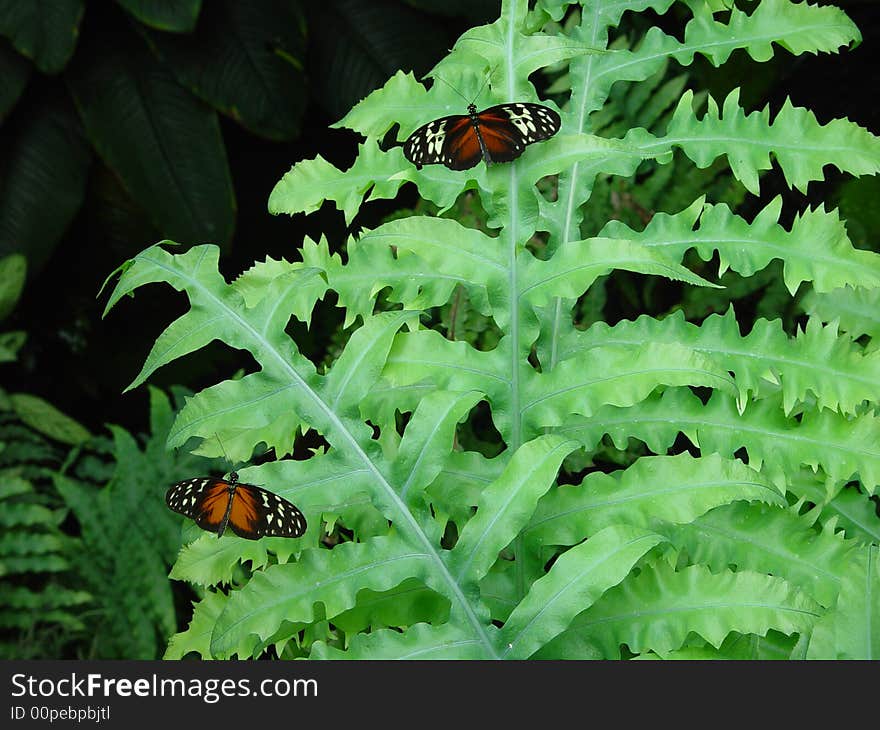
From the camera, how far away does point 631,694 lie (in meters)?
0.72

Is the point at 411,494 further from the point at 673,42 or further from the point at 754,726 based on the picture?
the point at 673,42

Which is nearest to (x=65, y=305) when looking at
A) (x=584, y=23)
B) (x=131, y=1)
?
(x=131, y=1)

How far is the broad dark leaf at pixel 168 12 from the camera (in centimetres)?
224

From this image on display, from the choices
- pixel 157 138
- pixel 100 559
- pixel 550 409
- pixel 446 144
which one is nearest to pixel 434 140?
pixel 446 144

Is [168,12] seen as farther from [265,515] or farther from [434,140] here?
[265,515]

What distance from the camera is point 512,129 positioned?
0.87m

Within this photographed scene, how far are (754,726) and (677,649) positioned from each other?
123mm

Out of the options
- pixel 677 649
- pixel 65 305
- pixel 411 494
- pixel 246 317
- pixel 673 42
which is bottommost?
pixel 65 305

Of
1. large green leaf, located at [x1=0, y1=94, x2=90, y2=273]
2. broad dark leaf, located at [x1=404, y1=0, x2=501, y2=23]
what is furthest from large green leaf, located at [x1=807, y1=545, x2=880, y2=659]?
large green leaf, located at [x1=0, y1=94, x2=90, y2=273]

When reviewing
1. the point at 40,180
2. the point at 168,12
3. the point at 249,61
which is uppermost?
the point at 168,12

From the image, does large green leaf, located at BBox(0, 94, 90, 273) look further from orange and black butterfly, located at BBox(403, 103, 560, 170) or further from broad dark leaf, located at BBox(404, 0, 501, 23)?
orange and black butterfly, located at BBox(403, 103, 560, 170)

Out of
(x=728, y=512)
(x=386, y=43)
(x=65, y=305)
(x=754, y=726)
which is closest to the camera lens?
(x=754, y=726)

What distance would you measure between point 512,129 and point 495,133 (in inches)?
0.7

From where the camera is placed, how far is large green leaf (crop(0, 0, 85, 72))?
2273 millimetres
